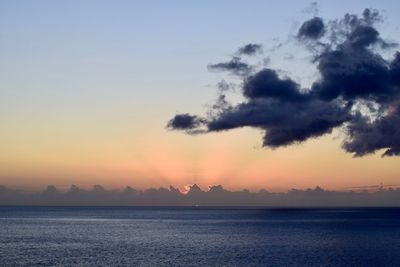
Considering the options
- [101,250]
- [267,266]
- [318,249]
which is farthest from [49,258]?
[318,249]

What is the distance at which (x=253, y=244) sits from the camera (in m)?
119

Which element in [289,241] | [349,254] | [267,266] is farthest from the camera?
[289,241]

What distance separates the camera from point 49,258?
290 feet

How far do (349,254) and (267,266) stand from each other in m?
24.0

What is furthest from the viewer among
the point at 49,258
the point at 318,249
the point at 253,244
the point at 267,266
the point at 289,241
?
the point at 289,241

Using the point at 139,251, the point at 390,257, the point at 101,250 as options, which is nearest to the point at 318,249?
the point at 390,257

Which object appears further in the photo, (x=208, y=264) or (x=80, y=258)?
(x=80, y=258)

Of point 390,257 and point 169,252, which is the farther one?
point 169,252

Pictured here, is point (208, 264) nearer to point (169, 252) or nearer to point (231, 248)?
point (169, 252)

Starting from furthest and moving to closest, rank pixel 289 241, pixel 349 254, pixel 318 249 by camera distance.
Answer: pixel 289 241 < pixel 318 249 < pixel 349 254

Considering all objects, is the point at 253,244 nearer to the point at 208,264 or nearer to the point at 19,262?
the point at 208,264

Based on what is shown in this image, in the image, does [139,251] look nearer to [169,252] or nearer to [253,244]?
[169,252]

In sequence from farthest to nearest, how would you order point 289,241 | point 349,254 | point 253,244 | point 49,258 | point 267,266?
point 289,241 → point 253,244 → point 349,254 → point 49,258 → point 267,266

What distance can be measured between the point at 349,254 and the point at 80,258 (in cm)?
4847
